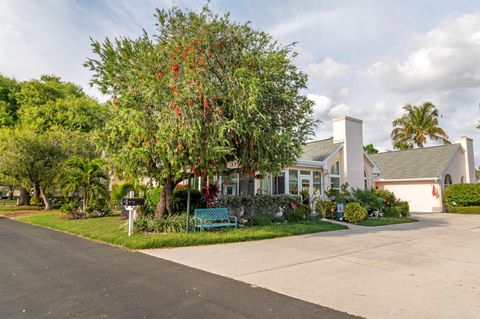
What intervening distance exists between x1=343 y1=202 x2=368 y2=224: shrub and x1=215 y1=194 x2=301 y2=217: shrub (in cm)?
249

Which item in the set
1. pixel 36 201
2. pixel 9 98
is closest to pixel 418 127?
pixel 36 201

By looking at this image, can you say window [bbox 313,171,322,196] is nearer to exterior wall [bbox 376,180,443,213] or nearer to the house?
the house

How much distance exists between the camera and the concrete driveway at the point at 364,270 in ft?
14.5

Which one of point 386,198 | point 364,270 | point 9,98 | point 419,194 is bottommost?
point 364,270

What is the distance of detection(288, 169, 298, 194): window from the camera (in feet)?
55.6

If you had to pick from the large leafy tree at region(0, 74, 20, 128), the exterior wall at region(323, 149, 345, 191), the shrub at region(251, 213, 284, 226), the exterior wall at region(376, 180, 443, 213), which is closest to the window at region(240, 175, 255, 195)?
the shrub at region(251, 213, 284, 226)

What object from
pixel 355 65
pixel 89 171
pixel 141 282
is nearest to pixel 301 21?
pixel 355 65

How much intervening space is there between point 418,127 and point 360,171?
20666 mm

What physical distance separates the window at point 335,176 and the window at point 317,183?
1.05 m

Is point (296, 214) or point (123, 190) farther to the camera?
point (123, 190)

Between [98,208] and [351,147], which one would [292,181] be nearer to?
[351,147]

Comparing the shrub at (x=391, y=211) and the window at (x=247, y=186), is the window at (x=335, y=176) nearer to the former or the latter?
the shrub at (x=391, y=211)

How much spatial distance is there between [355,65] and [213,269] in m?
12.2

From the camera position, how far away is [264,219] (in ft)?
42.9
